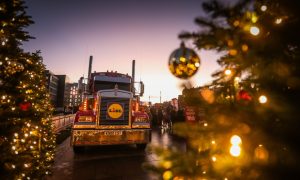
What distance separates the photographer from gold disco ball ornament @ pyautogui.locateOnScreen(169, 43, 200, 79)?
2205 mm

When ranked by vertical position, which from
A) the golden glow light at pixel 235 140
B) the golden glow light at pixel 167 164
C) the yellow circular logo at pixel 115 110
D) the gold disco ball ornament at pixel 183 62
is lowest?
the golden glow light at pixel 167 164

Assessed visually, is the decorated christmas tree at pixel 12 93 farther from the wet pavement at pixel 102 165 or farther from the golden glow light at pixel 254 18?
the golden glow light at pixel 254 18

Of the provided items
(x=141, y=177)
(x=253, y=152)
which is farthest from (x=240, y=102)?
(x=141, y=177)

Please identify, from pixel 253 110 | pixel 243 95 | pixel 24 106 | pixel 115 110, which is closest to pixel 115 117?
pixel 115 110

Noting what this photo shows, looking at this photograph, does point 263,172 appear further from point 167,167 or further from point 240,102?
point 167,167

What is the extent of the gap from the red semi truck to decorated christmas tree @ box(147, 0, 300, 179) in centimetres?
641

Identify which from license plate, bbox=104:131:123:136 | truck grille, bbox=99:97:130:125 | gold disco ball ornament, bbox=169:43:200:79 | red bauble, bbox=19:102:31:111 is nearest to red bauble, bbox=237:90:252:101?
gold disco ball ornament, bbox=169:43:200:79

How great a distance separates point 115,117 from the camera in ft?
26.7

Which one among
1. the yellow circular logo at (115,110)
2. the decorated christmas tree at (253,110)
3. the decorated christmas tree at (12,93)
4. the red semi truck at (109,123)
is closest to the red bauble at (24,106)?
the decorated christmas tree at (12,93)

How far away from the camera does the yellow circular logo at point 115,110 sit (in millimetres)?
8102

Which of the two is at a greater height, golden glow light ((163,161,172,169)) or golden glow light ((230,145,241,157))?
golden glow light ((230,145,241,157))

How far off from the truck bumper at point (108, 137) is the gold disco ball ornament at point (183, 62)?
237 inches

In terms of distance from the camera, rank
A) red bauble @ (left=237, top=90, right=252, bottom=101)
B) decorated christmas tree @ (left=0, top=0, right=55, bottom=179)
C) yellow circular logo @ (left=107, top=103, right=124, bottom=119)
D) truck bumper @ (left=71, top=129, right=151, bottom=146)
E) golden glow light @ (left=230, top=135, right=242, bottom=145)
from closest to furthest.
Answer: golden glow light @ (left=230, top=135, right=242, bottom=145) → red bauble @ (left=237, top=90, right=252, bottom=101) → decorated christmas tree @ (left=0, top=0, right=55, bottom=179) → truck bumper @ (left=71, top=129, right=151, bottom=146) → yellow circular logo @ (left=107, top=103, right=124, bottom=119)

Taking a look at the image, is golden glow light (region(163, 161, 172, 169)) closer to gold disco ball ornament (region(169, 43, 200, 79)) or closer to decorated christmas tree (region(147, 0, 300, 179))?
decorated christmas tree (region(147, 0, 300, 179))
